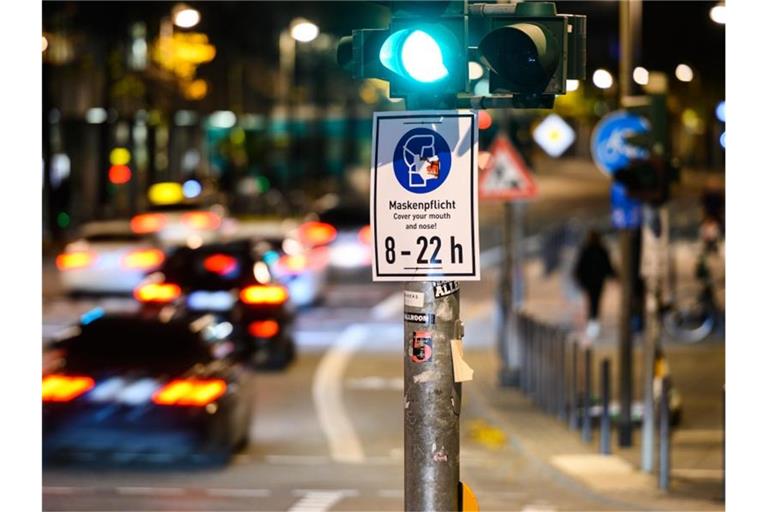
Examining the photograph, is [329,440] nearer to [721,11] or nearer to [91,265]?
[721,11]

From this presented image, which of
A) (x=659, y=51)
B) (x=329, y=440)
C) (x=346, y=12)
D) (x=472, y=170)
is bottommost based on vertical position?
(x=329, y=440)

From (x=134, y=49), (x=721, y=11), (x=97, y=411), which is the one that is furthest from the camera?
(x=134, y=49)

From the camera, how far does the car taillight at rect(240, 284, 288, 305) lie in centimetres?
1937

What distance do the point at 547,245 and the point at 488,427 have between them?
22362mm

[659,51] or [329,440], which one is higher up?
[659,51]

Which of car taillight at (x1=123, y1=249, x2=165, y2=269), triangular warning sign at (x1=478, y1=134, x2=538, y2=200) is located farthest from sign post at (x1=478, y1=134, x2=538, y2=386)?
car taillight at (x1=123, y1=249, x2=165, y2=269)

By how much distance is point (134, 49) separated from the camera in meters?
55.6

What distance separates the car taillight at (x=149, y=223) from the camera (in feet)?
94.5

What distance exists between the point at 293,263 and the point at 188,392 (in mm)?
13977

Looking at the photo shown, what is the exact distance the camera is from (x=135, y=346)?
13.2 metres

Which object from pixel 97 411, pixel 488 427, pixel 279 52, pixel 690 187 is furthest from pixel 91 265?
pixel 279 52

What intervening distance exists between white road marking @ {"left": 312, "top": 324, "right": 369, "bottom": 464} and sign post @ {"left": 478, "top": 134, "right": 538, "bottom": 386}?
87.0 inches

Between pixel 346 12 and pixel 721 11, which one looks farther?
pixel 346 12
